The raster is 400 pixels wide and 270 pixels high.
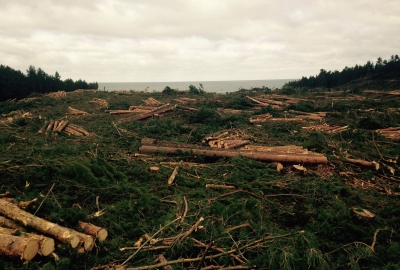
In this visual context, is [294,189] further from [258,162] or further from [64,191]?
[64,191]

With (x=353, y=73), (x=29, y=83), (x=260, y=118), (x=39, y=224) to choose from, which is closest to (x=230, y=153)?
(x=39, y=224)

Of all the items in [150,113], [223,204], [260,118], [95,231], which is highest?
[150,113]

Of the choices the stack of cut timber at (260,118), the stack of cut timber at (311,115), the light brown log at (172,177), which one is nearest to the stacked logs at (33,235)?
the light brown log at (172,177)

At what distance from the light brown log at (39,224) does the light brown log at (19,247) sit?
1.08 feet

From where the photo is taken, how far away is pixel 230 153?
8.91 m

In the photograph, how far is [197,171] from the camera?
7773mm

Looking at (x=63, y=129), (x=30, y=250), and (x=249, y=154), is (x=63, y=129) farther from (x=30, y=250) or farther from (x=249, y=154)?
(x=30, y=250)

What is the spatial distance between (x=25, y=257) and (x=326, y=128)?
43.9ft

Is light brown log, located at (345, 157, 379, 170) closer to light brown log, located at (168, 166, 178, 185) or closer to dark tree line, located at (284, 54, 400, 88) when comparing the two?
light brown log, located at (168, 166, 178, 185)

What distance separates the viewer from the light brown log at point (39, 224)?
3.80 m

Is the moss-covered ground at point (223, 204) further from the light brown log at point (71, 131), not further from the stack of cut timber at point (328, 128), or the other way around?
the stack of cut timber at point (328, 128)

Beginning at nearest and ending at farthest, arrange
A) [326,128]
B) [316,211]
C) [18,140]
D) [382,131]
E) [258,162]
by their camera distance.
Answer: [316,211] → [258,162] → [18,140] → [382,131] → [326,128]

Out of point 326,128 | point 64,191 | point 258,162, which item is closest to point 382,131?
point 326,128

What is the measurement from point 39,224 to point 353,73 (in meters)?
58.1
